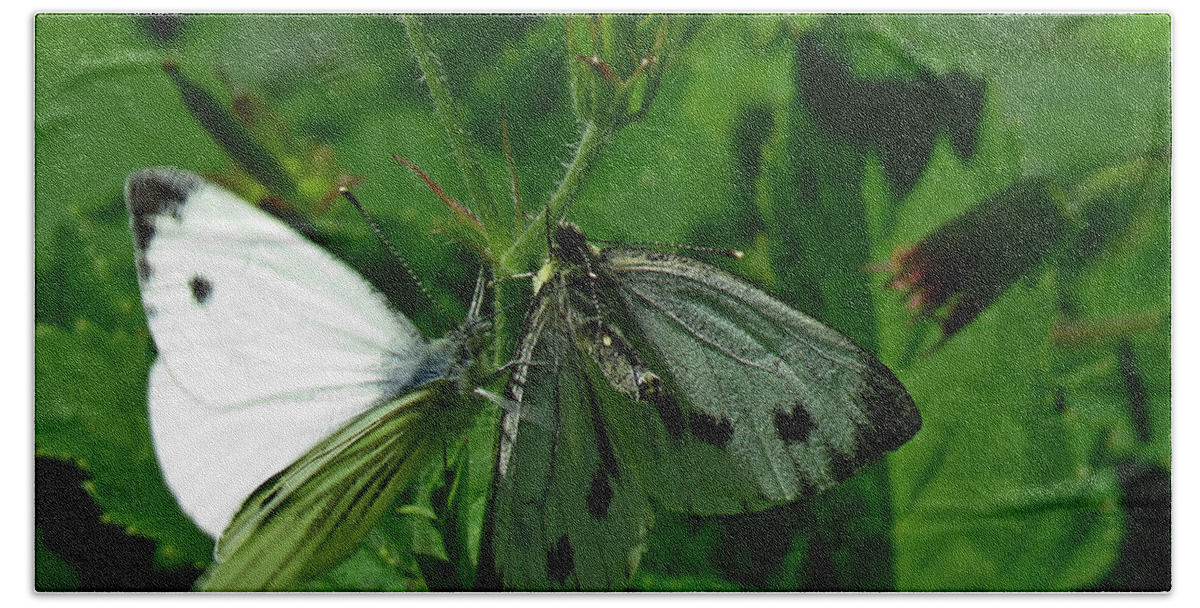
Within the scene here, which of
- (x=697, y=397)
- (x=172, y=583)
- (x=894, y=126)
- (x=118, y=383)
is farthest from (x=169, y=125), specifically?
(x=894, y=126)

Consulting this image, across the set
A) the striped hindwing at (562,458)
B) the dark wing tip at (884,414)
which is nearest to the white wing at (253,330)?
the striped hindwing at (562,458)

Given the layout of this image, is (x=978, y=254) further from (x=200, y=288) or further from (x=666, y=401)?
(x=200, y=288)

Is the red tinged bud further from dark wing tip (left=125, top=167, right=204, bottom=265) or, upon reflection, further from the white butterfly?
dark wing tip (left=125, top=167, right=204, bottom=265)

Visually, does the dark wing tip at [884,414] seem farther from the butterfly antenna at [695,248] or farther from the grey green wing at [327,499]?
the grey green wing at [327,499]

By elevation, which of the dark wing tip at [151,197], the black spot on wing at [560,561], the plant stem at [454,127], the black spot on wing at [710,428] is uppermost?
the plant stem at [454,127]

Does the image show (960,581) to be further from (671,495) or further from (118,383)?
(118,383)

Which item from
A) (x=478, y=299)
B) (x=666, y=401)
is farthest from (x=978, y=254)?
(x=478, y=299)

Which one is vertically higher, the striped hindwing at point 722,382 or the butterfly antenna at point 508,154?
the butterfly antenna at point 508,154

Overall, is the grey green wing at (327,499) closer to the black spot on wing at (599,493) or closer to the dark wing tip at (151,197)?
the black spot on wing at (599,493)
